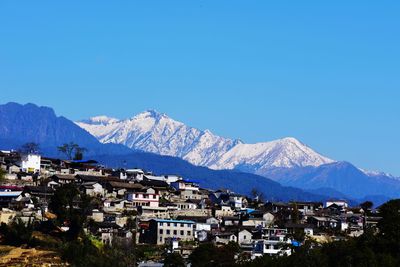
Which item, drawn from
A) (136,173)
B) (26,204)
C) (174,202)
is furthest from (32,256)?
(136,173)

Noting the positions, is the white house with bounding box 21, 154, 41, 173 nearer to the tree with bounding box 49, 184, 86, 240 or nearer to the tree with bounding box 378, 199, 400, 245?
the tree with bounding box 49, 184, 86, 240

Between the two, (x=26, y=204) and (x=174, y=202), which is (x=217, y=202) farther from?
(x=26, y=204)

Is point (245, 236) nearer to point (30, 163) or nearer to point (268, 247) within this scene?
point (268, 247)

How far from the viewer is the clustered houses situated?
257ft

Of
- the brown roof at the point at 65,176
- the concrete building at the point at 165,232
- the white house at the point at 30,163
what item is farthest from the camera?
the white house at the point at 30,163

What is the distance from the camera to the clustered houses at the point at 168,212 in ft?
257

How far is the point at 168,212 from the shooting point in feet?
301

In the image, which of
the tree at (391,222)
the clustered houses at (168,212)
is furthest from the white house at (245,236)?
the tree at (391,222)

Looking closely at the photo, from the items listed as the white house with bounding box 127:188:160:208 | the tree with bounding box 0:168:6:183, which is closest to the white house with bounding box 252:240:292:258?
the white house with bounding box 127:188:160:208

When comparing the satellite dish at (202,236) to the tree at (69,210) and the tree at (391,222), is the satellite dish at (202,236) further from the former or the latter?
the tree at (391,222)

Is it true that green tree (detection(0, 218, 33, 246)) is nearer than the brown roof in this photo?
Yes

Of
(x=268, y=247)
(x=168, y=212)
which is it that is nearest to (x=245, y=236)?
(x=268, y=247)

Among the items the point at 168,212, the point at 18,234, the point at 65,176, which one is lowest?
the point at 18,234

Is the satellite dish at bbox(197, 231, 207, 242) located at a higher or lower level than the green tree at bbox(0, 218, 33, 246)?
higher
